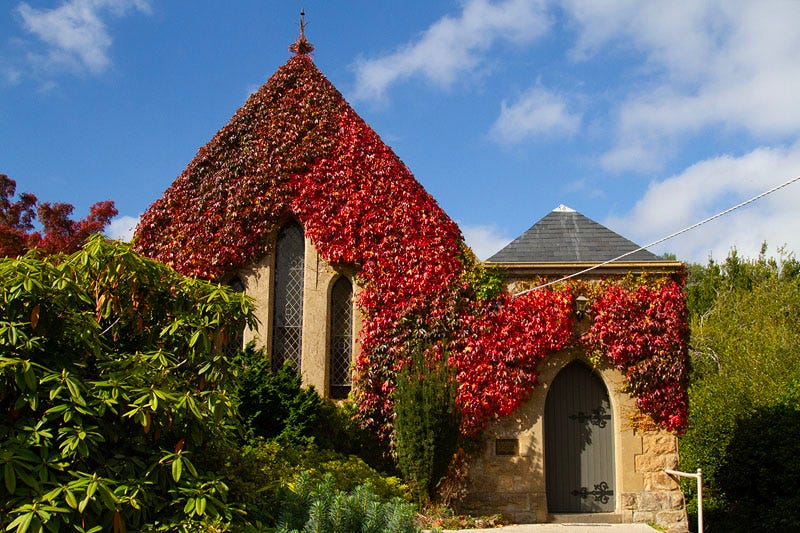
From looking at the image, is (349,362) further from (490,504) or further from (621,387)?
(621,387)

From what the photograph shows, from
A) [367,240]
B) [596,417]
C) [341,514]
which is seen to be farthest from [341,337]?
[341,514]

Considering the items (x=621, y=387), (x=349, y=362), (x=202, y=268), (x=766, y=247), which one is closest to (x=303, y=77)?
(x=202, y=268)

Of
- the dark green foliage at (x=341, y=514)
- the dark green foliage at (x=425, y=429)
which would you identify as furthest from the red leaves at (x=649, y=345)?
→ the dark green foliage at (x=341, y=514)

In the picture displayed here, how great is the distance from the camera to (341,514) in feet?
17.7

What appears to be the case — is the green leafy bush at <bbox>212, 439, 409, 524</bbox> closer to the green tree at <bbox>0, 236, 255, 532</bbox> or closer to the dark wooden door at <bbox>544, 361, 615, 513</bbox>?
the green tree at <bbox>0, 236, 255, 532</bbox>

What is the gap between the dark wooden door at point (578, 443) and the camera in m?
11.2

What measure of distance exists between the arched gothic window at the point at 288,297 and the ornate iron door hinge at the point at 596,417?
4427 millimetres

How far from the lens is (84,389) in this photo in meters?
4.89

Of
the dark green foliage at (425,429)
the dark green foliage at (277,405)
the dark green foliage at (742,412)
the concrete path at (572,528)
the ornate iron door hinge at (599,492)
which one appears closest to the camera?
the concrete path at (572,528)

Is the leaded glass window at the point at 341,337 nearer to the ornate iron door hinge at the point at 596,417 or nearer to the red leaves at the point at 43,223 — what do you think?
the ornate iron door hinge at the point at 596,417

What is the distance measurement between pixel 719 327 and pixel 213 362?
2288cm

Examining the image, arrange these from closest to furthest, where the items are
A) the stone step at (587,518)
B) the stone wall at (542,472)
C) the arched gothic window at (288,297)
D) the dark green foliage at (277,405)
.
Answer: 1. the dark green foliage at (277,405)
2. the stone wall at (542,472)
3. the stone step at (587,518)
4. the arched gothic window at (288,297)

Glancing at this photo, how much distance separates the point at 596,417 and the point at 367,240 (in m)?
4.47

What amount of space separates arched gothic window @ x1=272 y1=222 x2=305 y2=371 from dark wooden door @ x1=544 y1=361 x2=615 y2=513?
4.08m
